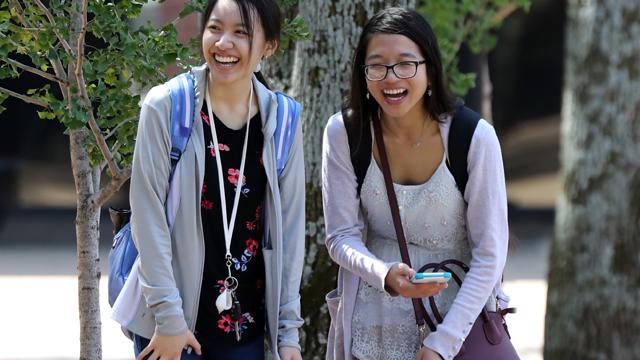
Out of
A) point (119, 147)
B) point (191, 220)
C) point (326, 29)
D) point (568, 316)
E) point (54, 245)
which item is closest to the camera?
point (191, 220)

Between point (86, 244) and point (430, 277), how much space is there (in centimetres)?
183

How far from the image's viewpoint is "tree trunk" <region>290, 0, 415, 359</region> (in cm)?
538

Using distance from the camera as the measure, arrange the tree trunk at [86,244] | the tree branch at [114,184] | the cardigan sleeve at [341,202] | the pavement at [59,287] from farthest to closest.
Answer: the pavement at [59,287], the tree trunk at [86,244], the tree branch at [114,184], the cardigan sleeve at [341,202]

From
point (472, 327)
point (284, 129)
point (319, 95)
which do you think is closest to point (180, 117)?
point (284, 129)

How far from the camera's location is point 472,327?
3.74 metres

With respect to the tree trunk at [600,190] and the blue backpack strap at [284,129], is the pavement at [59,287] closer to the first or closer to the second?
the tree trunk at [600,190]

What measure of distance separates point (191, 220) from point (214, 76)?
0.44 meters

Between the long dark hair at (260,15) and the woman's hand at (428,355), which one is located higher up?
the long dark hair at (260,15)

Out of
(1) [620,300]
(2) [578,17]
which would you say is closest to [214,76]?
(2) [578,17]

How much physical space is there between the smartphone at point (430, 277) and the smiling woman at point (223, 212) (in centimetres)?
40

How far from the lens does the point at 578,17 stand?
12.2ft

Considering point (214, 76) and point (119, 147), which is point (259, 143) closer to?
point (214, 76)

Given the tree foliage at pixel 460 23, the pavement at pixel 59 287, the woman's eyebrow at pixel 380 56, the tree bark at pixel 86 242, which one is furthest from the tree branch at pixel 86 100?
the tree foliage at pixel 460 23

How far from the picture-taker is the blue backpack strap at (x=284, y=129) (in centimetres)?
372
